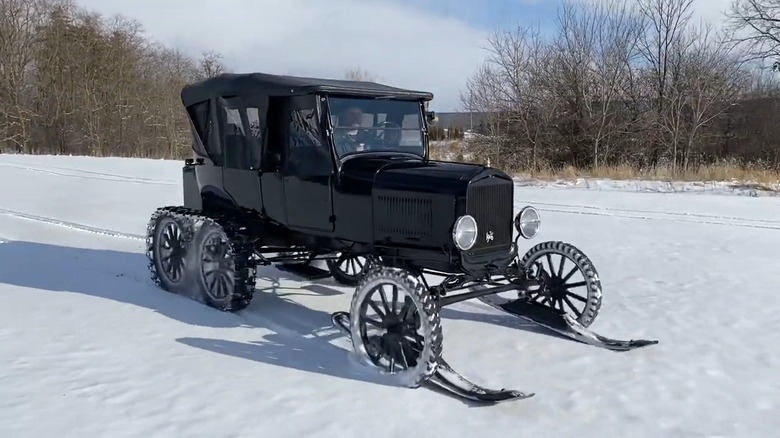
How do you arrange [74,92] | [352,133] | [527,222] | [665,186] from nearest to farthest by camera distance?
[527,222] → [352,133] → [665,186] → [74,92]

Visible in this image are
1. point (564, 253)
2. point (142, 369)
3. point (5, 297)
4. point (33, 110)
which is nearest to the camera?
point (142, 369)

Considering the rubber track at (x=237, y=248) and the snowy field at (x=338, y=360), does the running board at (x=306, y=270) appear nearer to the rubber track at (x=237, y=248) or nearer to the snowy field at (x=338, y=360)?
the snowy field at (x=338, y=360)

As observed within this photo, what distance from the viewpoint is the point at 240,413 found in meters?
4.12

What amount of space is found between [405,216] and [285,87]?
1.84 m

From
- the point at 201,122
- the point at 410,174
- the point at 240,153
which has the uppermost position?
the point at 201,122

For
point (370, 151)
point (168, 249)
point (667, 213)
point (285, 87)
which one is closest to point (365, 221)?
point (370, 151)

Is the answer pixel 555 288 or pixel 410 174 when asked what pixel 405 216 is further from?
pixel 555 288

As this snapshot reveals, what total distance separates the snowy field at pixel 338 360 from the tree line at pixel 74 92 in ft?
102

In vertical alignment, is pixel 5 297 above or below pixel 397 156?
below

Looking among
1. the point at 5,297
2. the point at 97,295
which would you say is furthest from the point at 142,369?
the point at 5,297

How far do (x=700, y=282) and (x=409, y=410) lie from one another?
189 inches

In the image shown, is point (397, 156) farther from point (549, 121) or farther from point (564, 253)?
point (549, 121)

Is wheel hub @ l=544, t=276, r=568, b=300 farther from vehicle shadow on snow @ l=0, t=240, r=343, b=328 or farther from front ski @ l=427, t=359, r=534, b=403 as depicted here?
vehicle shadow on snow @ l=0, t=240, r=343, b=328

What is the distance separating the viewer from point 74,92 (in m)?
38.3
